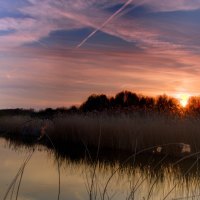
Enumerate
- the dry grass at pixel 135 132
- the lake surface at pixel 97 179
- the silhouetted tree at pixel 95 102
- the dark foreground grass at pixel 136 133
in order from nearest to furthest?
the lake surface at pixel 97 179 → the dark foreground grass at pixel 136 133 → the dry grass at pixel 135 132 → the silhouetted tree at pixel 95 102

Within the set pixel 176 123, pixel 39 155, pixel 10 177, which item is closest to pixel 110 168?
pixel 10 177

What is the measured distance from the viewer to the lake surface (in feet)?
17.2

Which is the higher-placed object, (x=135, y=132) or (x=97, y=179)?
(x=135, y=132)

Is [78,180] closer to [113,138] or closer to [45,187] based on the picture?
[45,187]

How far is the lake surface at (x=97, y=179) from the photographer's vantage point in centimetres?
523

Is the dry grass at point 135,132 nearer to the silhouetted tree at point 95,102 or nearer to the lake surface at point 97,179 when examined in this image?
the lake surface at point 97,179

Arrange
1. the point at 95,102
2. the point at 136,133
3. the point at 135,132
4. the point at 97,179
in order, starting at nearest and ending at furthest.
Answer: the point at 97,179 < the point at 135,132 < the point at 136,133 < the point at 95,102

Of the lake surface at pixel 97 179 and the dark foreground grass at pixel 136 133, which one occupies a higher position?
the dark foreground grass at pixel 136 133

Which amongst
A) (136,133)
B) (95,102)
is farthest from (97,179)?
(95,102)

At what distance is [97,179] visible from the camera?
6.11m

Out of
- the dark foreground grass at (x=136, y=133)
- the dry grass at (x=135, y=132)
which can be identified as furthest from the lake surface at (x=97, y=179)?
the dry grass at (x=135, y=132)

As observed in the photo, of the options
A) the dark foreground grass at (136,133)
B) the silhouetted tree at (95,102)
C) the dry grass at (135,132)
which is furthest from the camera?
the silhouetted tree at (95,102)

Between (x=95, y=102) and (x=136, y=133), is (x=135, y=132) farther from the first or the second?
(x=95, y=102)

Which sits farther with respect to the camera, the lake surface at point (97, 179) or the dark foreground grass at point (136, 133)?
the dark foreground grass at point (136, 133)
